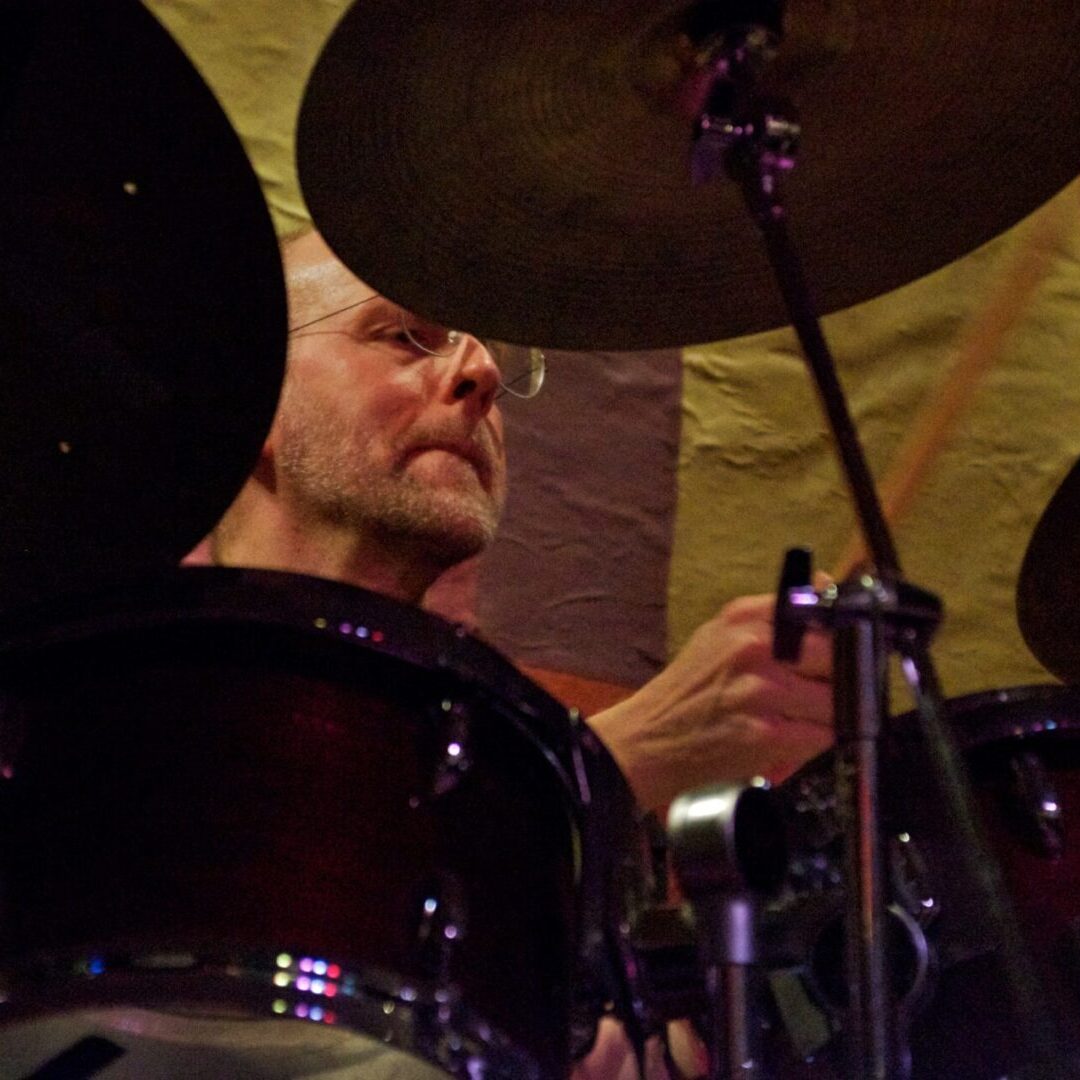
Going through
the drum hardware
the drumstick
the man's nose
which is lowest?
the drum hardware

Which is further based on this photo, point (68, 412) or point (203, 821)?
point (68, 412)

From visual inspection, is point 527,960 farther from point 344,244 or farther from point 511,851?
point 344,244

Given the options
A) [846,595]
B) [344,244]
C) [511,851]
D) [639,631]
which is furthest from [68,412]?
[639,631]

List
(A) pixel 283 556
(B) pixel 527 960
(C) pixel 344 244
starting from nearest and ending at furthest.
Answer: (B) pixel 527 960 < (C) pixel 344 244 < (A) pixel 283 556

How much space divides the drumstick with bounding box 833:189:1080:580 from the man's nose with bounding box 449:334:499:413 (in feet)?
2.13

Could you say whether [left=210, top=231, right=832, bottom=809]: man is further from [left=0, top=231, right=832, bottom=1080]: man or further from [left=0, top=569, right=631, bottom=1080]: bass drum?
[left=0, top=569, right=631, bottom=1080]: bass drum

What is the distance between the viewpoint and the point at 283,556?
1.75m

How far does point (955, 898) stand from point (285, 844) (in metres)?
0.40

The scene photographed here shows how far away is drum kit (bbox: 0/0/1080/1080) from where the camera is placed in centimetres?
79

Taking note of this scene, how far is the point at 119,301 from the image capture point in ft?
3.38

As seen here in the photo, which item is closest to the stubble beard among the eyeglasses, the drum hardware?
the eyeglasses

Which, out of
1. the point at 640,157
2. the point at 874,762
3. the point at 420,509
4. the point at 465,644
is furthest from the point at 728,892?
the point at 420,509

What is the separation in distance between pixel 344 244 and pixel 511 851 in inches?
20.9

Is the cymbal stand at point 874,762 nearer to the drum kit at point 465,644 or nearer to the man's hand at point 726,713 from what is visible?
the drum kit at point 465,644
